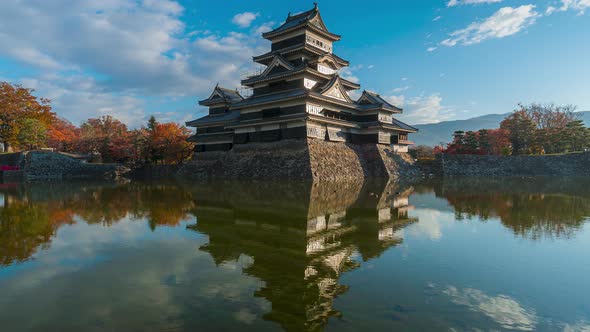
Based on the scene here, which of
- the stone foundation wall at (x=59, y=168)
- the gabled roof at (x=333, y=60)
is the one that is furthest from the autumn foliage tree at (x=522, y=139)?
the stone foundation wall at (x=59, y=168)

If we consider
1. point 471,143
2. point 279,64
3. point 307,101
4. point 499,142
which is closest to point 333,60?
point 279,64

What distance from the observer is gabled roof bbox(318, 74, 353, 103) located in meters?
30.2

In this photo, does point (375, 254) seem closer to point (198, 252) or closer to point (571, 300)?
point (571, 300)

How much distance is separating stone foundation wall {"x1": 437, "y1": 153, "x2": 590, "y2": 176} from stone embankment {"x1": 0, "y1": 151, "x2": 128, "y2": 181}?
1599 inches

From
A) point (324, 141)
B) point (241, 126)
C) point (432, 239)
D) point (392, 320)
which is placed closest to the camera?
point (392, 320)

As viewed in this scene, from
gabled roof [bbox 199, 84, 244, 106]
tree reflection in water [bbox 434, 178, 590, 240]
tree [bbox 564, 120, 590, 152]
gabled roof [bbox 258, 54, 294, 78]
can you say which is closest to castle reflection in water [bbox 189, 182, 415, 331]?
tree reflection in water [bbox 434, 178, 590, 240]

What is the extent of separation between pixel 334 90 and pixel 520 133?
2736cm

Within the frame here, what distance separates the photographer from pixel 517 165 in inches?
1454

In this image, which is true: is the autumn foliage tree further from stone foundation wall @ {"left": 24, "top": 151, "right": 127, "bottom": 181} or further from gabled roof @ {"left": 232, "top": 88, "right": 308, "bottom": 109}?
stone foundation wall @ {"left": 24, "top": 151, "right": 127, "bottom": 181}

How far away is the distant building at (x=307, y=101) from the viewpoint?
2931 centimetres

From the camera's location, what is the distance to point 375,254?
649 cm

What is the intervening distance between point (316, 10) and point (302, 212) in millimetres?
28889

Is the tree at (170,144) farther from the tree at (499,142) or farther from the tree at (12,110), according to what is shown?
the tree at (499,142)

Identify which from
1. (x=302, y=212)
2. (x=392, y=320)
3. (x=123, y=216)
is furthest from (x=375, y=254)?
(x=123, y=216)
